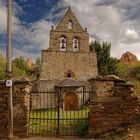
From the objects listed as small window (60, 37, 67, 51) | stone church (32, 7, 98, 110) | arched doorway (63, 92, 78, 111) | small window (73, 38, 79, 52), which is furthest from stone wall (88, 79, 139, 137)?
small window (73, 38, 79, 52)

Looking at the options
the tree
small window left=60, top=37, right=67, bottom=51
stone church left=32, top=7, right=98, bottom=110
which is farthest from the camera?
the tree

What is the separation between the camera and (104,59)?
50156 mm

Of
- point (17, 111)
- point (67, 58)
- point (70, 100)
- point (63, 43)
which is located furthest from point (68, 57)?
point (17, 111)

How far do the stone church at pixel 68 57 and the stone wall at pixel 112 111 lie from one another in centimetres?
2430

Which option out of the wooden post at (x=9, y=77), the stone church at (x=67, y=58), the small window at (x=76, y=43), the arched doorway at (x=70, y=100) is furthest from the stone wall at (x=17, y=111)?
the small window at (x=76, y=43)

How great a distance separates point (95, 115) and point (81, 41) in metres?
26.5

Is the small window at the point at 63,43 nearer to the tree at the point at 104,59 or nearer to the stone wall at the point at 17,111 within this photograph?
the tree at the point at 104,59

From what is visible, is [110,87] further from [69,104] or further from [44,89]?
[44,89]

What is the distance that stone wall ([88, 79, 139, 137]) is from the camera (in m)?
12.1

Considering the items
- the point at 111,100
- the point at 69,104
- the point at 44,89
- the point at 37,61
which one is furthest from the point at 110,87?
the point at 37,61

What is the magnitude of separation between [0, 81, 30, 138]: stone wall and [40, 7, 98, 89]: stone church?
24047mm

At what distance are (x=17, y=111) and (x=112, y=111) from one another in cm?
354

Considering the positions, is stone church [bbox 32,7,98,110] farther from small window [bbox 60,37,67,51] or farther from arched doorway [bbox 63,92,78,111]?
arched doorway [bbox 63,92,78,111]

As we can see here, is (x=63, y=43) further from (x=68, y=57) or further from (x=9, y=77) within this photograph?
(x=9, y=77)
